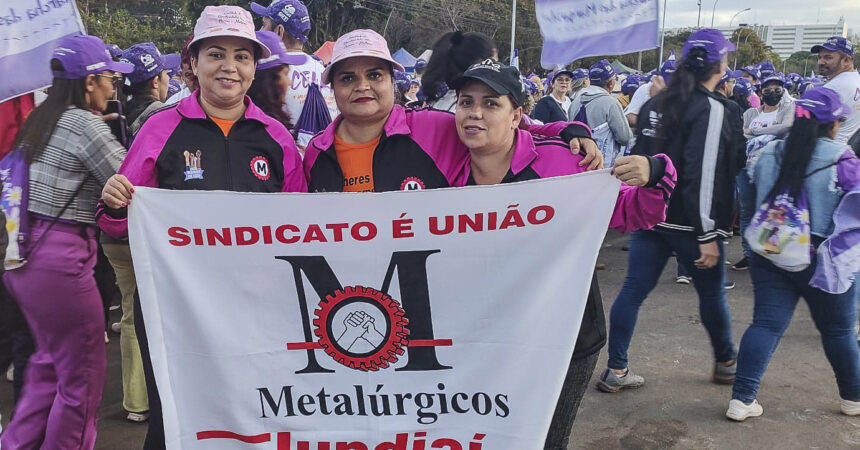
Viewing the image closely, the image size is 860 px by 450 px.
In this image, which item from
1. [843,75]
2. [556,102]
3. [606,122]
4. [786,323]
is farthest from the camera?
[556,102]

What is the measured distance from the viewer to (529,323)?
99.9 inches

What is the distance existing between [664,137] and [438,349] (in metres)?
2.36

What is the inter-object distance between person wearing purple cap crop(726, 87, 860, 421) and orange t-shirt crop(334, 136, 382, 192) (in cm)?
239

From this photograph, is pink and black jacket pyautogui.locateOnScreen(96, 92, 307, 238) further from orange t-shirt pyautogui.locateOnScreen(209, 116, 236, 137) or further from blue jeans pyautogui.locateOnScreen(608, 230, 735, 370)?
blue jeans pyautogui.locateOnScreen(608, 230, 735, 370)

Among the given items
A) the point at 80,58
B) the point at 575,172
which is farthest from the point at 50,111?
the point at 575,172

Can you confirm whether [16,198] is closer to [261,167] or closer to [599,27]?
[261,167]

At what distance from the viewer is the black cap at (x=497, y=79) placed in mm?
2541

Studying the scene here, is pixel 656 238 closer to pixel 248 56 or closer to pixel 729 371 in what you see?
pixel 729 371

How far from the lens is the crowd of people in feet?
8.81

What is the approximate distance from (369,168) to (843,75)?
17.8ft

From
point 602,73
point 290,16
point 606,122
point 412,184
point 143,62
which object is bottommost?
point 606,122

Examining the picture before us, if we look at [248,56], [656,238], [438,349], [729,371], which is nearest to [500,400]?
[438,349]

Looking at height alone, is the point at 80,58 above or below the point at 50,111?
above

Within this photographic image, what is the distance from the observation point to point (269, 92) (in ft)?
11.9
